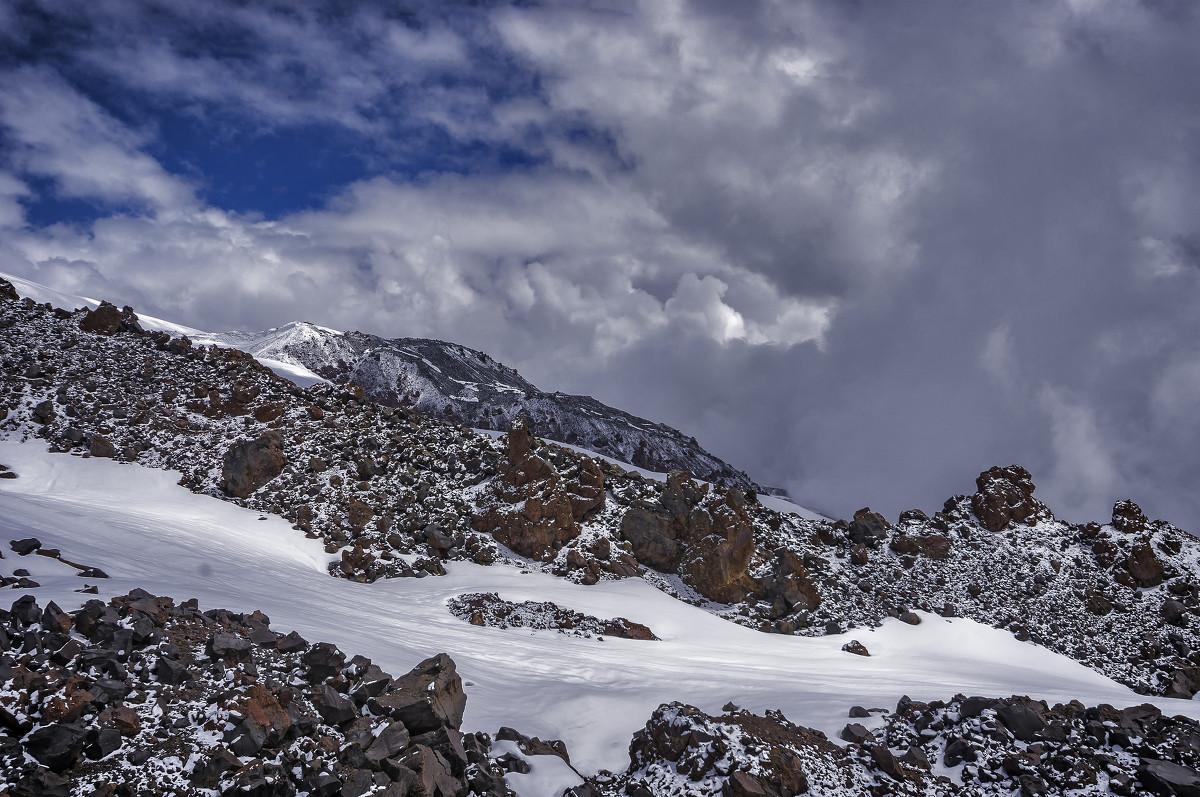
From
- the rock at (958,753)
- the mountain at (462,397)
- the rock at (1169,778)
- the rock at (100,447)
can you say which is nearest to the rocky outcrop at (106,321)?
the rock at (100,447)

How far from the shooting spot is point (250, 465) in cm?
3228

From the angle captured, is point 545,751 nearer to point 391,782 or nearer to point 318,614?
point 391,782

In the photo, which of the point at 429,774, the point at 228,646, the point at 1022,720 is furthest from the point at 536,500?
the point at 1022,720

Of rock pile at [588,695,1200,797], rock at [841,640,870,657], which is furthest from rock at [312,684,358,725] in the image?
rock at [841,640,870,657]

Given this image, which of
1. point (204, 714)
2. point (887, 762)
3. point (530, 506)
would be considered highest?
point (530, 506)

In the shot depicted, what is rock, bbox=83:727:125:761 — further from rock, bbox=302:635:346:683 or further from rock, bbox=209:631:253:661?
rock, bbox=302:635:346:683

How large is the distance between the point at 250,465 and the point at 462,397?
80952mm

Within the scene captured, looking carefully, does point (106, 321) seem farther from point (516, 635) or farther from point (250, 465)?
point (516, 635)

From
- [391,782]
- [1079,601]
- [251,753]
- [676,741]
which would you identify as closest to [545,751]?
[676,741]

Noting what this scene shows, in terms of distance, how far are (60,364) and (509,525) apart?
3115 centimetres

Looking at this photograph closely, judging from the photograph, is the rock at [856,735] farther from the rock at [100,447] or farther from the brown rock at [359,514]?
the rock at [100,447]

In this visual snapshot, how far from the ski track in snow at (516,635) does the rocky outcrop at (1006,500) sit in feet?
38.0

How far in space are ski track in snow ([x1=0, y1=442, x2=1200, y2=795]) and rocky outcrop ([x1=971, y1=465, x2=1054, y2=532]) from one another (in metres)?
11.6

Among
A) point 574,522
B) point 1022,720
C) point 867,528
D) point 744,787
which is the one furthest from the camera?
point 867,528
